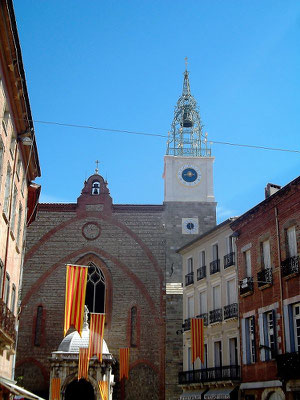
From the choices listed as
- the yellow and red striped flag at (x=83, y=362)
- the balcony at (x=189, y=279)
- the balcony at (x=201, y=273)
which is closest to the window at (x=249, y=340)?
the balcony at (x=201, y=273)

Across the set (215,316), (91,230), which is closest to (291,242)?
(215,316)

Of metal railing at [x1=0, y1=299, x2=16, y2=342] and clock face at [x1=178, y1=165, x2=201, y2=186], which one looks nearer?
metal railing at [x1=0, y1=299, x2=16, y2=342]

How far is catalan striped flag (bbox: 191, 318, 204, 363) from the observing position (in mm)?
29453

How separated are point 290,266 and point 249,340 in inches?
206

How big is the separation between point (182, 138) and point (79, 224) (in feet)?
34.6

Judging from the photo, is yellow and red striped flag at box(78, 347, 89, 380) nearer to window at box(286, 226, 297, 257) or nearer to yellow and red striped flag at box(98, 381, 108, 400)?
yellow and red striped flag at box(98, 381, 108, 400)

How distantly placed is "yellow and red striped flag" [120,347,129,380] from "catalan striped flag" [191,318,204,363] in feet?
35.4

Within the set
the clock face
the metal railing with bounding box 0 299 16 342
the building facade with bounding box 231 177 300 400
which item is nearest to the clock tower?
the clock face

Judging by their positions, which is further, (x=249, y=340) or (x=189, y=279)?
(x=189, y=279)

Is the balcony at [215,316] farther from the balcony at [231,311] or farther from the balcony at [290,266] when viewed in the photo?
the balcony at [290,266]

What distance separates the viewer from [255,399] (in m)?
25.7

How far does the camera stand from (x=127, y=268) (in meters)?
43.6

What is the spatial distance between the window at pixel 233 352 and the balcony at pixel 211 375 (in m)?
0.52

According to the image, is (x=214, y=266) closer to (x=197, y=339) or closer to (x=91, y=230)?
(x=197, y=339)
